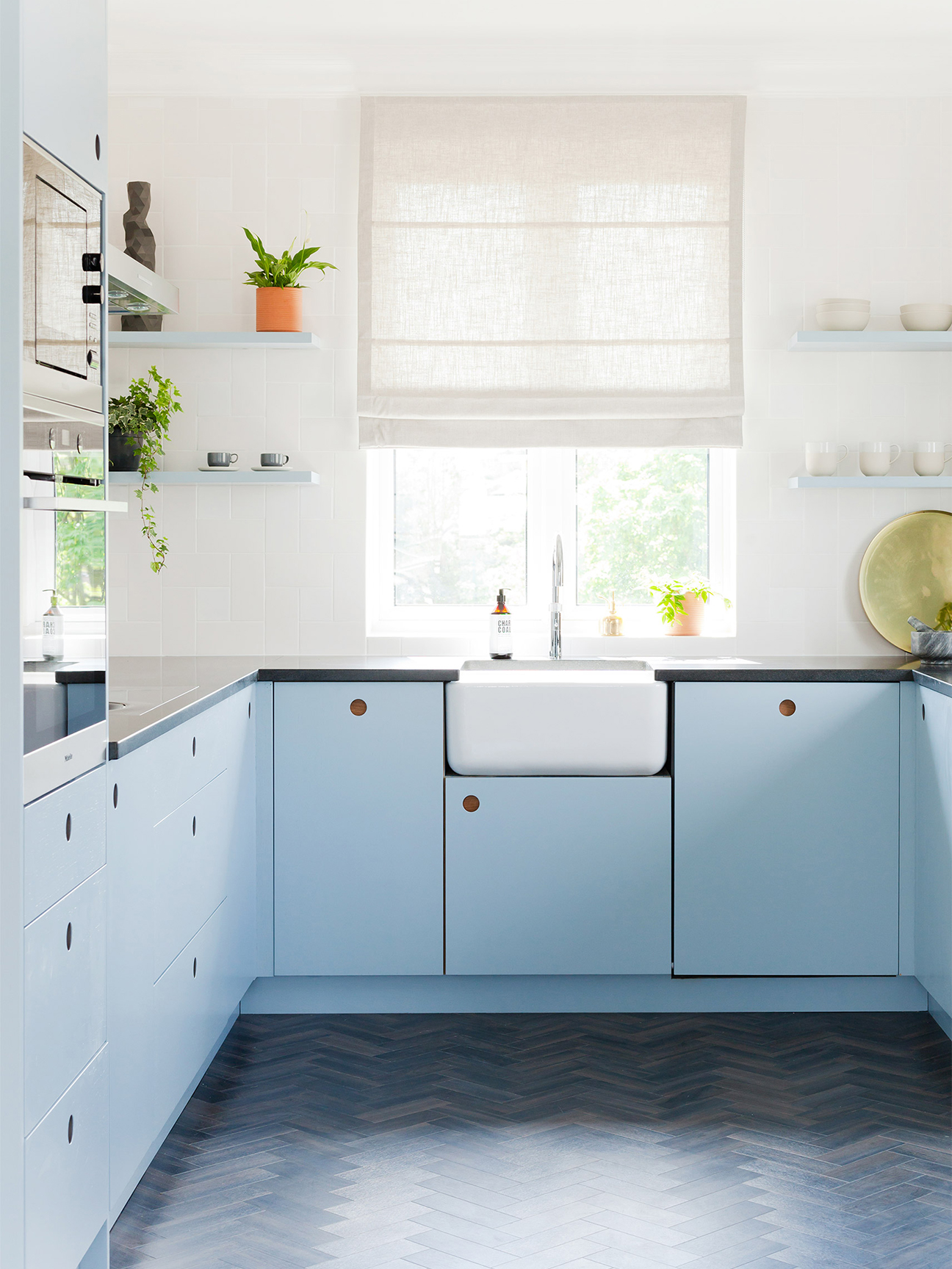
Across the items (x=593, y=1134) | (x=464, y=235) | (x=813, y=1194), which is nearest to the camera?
(x=813, y=1194)

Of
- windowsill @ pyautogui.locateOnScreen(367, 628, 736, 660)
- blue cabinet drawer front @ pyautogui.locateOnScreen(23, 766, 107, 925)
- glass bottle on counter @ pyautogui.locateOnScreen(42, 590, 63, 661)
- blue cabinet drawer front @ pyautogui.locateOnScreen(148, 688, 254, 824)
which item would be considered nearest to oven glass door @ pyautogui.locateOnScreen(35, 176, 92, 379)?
glass bottle on counter @ pyautogui.locateOnScreen(42, 590, 63, 661)

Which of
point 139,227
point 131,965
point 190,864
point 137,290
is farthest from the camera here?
point 139,227

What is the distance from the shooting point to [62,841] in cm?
160

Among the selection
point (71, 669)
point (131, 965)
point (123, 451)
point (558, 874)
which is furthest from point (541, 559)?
point (71, 669)

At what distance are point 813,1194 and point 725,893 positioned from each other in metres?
0.94

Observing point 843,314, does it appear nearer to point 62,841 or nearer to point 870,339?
point 870,339

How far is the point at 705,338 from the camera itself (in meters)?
3.47

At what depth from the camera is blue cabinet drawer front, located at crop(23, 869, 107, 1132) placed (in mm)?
1493

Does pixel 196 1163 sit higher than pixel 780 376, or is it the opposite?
pixel 780 376

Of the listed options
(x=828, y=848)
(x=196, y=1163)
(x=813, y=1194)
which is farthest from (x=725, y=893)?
(x=196, y=1163)

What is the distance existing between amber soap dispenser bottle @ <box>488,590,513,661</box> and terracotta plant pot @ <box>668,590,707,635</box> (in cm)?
55

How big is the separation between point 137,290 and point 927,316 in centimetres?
227

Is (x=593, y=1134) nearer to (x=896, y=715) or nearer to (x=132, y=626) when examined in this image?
(x=896, y=715)

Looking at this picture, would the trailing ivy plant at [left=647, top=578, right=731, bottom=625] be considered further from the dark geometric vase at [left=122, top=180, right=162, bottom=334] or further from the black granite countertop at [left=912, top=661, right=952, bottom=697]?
the dark geometric vase at [left=122, top=180, right=162, bottom=334]
